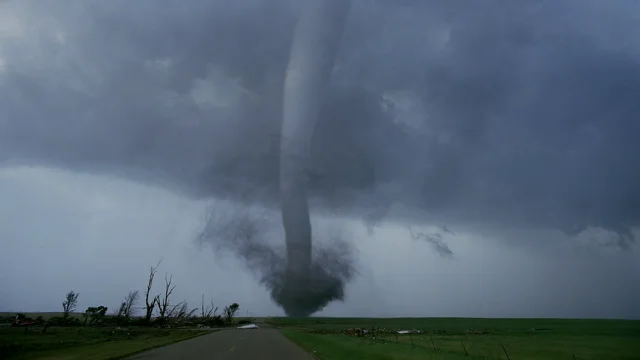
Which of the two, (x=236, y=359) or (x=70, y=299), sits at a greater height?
(x=70, y=299)

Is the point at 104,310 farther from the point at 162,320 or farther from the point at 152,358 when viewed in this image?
the point at 152,358

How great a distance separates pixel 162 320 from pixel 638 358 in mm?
98492

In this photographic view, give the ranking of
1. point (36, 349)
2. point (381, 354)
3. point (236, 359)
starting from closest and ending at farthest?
point (236, 359) → point (381, 354) → point (36, 349)

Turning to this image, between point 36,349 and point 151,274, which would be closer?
point 36,349

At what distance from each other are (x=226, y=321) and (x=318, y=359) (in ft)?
502

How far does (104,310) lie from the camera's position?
126375 millimetres

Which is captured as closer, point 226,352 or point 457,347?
point 226,352

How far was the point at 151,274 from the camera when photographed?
325 feet

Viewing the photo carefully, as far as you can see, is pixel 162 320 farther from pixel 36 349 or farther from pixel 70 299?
pixel 36 349

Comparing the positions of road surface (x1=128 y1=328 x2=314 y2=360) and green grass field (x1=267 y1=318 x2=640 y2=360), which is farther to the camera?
green grass field (x1=267 y1=318 x2=640 y2=360)

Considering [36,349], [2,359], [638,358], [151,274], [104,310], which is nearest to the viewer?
[2,359]

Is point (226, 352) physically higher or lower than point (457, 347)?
lower

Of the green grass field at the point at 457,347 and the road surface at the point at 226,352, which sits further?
the green grass field at the point at 457,347

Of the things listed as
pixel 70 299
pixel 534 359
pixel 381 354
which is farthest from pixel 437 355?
pixel 70 299
